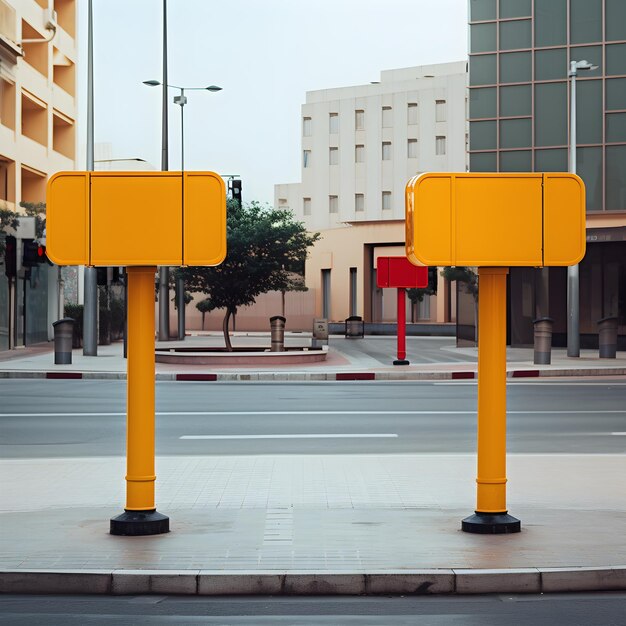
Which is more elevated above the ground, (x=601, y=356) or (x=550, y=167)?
(x=550, y=167)

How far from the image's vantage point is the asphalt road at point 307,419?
515 inches

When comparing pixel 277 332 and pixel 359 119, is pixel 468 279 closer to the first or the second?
pixel 277 332

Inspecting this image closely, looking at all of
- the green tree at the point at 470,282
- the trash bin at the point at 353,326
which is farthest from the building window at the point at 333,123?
the green tree at the point at 470,282

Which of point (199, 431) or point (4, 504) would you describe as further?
point (199, 431)

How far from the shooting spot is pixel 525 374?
2603cm

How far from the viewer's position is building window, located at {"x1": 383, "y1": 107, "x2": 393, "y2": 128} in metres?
85.4

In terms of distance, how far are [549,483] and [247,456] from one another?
130 inches

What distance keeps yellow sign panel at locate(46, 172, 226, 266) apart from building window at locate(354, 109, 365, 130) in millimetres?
79894

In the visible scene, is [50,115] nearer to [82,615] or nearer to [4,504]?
[4,504]

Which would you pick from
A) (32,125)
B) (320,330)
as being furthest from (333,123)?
(320,330)

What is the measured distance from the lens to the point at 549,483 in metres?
9.97

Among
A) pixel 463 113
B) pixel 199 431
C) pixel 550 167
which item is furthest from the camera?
pixel 463 113

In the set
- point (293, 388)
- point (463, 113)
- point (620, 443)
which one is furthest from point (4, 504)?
point (463, 113)

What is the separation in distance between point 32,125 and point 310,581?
42464 mm
